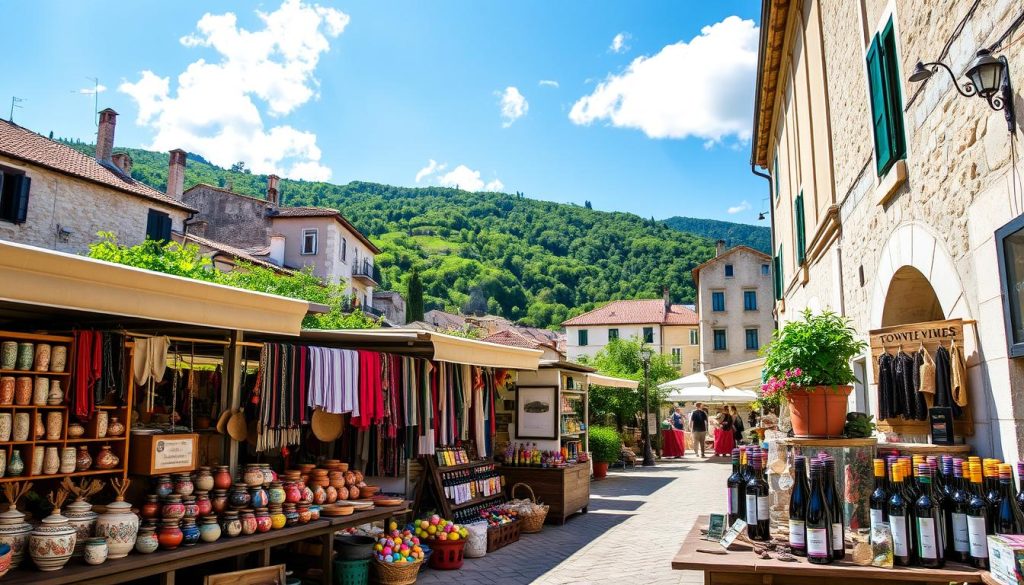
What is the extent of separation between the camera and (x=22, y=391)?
4801 mm

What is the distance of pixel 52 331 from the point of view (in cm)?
550

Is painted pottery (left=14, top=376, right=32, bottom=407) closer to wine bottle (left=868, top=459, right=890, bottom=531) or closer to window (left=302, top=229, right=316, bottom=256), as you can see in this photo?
wine bottle (left=868, top=459, right=890, bottom=531)

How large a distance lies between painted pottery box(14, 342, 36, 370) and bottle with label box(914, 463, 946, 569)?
541cm

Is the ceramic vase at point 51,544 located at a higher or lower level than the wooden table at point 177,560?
higher

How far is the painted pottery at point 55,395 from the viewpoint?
16.3ft

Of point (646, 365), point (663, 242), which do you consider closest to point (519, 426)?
point (646, 365)

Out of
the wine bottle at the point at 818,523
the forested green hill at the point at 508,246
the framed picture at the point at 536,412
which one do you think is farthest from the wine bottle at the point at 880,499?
the forested green hill at the point at 508,246

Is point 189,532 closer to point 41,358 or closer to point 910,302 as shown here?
point 41,358

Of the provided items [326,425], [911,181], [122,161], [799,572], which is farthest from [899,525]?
[122,161]

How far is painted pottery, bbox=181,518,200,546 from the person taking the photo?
5.01 meters

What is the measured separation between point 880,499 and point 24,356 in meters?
5.30

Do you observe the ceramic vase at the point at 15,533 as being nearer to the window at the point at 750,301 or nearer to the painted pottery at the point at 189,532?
the painted pottery at the point at 189,532

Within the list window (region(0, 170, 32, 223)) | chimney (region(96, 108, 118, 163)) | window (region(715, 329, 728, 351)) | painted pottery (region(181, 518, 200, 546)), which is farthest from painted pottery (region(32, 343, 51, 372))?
window (region(715, 329, 728, 351))

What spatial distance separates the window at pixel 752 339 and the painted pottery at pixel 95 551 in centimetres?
4482
